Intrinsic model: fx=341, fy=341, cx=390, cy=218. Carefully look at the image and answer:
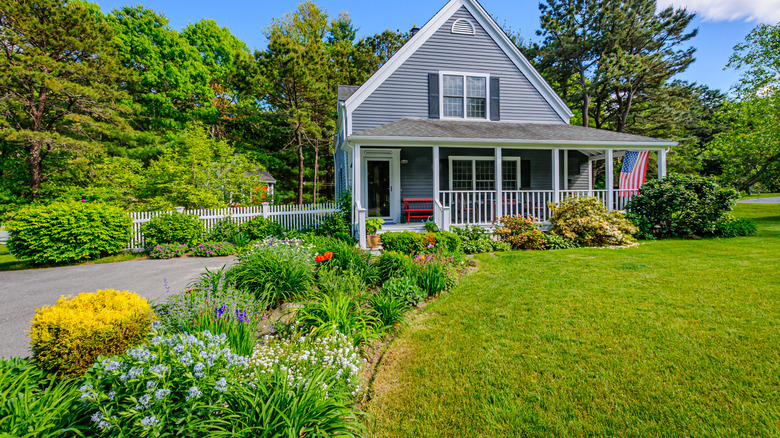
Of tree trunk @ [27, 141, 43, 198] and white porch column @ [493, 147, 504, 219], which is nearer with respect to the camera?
white porch column @ [493, 147, 504, 219]

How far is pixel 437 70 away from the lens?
39.3ft

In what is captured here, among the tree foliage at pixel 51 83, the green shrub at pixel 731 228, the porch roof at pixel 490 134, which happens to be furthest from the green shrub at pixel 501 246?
the tree foliage at pixel 51 83

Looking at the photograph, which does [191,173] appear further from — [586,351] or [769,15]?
[769,15]

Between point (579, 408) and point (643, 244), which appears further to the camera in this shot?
point (643, 244)

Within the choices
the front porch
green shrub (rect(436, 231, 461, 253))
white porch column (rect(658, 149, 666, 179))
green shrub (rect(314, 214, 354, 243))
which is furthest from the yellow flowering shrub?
white porch column (rect(658, 149, 666, 179))

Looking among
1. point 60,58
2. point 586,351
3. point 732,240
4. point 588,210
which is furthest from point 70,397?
point 60,58

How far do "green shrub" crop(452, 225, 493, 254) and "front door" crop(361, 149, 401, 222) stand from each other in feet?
9.78

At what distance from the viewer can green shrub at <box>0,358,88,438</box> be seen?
1745 millimetres

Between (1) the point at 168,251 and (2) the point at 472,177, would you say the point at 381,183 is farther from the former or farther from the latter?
(1) the point at 168,251

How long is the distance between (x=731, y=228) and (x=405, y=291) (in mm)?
11071

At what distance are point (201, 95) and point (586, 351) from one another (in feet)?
87.6

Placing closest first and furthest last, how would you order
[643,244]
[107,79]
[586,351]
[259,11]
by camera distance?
[586,351], [643,244], [107,79], [259,11]

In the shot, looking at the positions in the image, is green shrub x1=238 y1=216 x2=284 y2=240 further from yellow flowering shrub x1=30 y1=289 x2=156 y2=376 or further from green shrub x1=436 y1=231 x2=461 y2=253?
yellow flowering shrub x1=30 y1=289 x2=156 y2=376

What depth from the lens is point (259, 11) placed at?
899 inches
